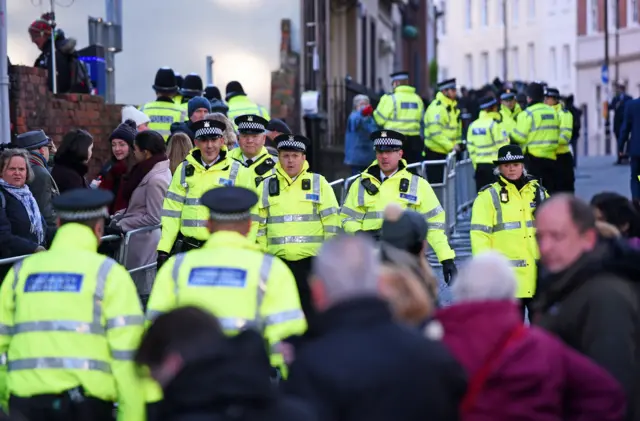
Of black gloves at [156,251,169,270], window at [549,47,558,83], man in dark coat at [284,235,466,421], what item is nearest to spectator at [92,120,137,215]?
black gloves at [156,251,169,270]

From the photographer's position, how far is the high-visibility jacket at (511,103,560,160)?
792 inches

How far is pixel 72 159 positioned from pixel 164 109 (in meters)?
3.75

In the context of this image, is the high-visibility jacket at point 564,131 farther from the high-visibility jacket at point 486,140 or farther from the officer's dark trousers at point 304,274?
the officer's dark trousers at point 304,274

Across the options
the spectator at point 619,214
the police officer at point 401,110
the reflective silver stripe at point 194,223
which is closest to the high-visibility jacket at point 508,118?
the police officer at point 401,110

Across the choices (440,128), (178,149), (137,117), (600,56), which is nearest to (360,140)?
(440,128)

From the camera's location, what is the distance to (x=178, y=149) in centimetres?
1269

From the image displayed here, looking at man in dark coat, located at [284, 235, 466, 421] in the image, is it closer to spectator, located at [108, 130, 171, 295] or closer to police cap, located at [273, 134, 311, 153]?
police cap, located at [273, 134, 311, 153]

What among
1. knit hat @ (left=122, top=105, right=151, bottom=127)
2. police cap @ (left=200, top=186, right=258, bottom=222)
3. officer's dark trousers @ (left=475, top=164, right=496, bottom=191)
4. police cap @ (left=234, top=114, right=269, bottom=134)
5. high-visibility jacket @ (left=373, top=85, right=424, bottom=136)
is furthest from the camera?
high-visibility jacket @ (left=373, top=85, right=424, bottom=136)

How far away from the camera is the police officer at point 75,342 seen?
662 centimetres

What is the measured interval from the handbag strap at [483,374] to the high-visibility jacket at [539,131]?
592 inches

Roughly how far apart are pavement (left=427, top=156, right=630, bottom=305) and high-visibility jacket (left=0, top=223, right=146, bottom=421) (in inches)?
255

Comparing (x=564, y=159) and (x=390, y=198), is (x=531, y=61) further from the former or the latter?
(x=390, y=198)

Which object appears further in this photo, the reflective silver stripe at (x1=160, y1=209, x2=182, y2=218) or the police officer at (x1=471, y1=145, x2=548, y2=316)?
the reflective silver stripe at (x1=160, y1=209, x2=182, y2=218)

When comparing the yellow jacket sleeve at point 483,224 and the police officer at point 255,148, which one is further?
the police officer at point 255,148
